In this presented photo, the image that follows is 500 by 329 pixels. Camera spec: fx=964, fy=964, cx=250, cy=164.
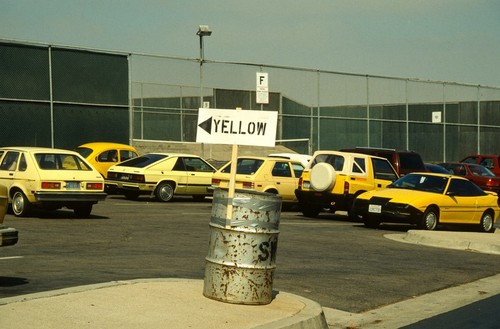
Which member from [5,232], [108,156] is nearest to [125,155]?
[108,156]

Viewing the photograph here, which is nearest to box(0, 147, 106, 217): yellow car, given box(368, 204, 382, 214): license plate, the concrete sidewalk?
box(368, 204, 382, 214): license plate

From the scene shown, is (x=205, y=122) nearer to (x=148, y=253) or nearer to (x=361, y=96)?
(x=148, y=253)

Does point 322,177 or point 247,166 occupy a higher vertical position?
point 247,166

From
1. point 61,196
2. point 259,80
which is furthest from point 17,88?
point 61,196

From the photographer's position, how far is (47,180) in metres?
20.4

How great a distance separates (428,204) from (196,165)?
31.6 feet

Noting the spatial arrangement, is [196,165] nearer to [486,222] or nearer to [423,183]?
[423,183]

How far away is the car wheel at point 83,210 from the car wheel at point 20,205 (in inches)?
50.8

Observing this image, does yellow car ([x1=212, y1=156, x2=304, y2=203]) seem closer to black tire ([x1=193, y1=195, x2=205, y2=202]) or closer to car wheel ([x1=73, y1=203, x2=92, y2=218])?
black tire ([x1=193, y1=195, x2=205, y2=202])

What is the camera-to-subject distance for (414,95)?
47938mm

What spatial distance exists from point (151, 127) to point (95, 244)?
69.5 feet

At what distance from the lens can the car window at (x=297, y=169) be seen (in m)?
27.6

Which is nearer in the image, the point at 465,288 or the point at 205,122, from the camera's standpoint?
the point at 205,122

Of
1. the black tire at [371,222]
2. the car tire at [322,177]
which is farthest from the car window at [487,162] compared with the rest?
the black tire at [371,222]
